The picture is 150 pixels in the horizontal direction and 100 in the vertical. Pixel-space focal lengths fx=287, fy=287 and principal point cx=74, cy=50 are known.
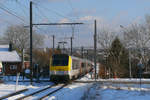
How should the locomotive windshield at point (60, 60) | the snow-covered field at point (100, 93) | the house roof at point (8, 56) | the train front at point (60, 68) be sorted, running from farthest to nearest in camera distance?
the house roof at point (8, 56) < the locomotive windshield at point (60, 60) < the train front at point (60, 68) < the snow-covered field at point (100, 93)

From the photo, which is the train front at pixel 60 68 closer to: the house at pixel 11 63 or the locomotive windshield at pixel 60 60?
the locomotive windshield at pixel 60 60

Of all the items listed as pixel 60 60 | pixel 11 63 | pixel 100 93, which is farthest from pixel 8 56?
pixel 100 93

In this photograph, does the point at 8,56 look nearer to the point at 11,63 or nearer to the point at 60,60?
the point at 11,63

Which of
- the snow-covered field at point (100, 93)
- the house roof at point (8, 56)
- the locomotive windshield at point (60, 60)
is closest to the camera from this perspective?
the snow-covered field at point (100, 93)

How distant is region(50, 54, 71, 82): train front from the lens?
2617cm

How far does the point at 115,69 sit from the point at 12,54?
20.0 meters

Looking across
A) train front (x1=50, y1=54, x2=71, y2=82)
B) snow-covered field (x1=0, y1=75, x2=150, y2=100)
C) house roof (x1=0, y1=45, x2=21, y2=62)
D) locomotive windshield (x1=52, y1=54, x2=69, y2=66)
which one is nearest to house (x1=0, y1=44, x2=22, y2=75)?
house roof (x1=0, y1=45, x2=21, y2=62)

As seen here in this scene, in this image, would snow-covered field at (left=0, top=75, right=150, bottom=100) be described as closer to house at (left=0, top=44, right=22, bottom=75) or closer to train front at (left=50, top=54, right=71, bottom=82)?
train front at (left=50, top=54, right=71, bottom=82)

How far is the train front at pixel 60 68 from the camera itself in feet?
85.9

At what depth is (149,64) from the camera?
72188 millimetres

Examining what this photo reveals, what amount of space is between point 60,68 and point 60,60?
2.57ft

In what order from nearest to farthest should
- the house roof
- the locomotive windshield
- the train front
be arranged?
the train front → the locomotive windshield → the house roof

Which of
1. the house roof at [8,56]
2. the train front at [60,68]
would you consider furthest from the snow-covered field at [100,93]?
the house roof at [8,56]

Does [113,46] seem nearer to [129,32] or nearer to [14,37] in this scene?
[129,32]
